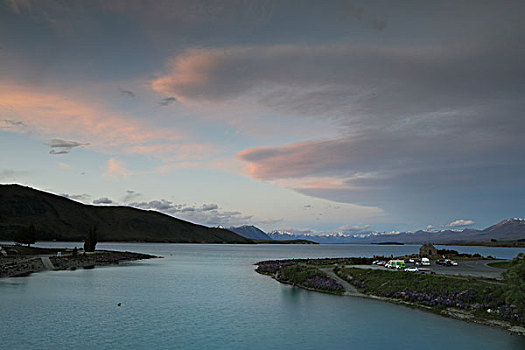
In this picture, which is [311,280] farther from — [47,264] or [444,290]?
[47,264]

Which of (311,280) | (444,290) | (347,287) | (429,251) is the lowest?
(347,287)

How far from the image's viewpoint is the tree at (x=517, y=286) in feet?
140

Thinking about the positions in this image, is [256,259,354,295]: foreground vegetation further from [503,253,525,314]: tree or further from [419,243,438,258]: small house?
[419,243,438,258]: small house

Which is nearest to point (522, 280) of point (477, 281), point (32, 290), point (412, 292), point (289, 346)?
point (477, 281)

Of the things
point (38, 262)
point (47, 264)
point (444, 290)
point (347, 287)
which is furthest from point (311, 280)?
point (38, 262)

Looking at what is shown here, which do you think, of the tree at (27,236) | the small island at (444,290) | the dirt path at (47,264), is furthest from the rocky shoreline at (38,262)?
the small island at (444,290)

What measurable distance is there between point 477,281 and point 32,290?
73.5 metres

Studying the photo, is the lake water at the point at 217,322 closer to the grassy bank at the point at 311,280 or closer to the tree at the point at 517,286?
the tree at the point at 517,286

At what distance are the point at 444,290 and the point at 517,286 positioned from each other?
1529 centimetres

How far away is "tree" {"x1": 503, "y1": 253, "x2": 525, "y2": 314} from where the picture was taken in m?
42.8

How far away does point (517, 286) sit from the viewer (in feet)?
141

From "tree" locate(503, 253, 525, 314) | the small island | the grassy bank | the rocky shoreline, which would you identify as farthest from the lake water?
the rocky shoreline

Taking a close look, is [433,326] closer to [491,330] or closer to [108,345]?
[491,330]

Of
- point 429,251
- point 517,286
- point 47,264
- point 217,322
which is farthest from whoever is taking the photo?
point 429,251
